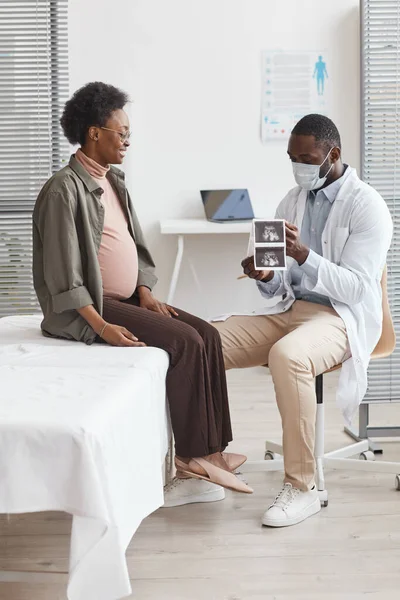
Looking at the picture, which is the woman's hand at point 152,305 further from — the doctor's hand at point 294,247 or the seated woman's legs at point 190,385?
the doctor's hand at point 294,247

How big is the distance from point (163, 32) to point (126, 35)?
19 cm

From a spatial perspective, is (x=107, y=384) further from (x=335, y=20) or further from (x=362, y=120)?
(x=335, y=20)

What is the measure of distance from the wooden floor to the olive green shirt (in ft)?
1.95

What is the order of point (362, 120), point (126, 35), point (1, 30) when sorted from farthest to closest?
point (126, 35) < point (1, 30) < point (362, 120)

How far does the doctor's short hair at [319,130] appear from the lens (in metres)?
2.87

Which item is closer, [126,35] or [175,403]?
[175,403]

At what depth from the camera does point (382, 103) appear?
334cm

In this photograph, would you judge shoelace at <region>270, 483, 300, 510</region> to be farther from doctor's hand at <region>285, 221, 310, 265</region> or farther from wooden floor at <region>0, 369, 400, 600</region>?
doctor's hand at <region>285, 221, 310, 265</region>

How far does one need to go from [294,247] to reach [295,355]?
342 mm

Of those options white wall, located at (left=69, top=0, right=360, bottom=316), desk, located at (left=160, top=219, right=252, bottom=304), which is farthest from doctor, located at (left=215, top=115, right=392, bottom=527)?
white wall, located at (left=69, top=0, right=360, bottom=316)

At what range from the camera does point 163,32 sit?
4.57 metres

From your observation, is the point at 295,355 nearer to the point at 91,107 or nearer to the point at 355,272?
the point at 355,272

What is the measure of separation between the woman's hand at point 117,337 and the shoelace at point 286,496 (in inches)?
23.3

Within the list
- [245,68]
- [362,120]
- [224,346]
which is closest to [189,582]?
[224,346]
